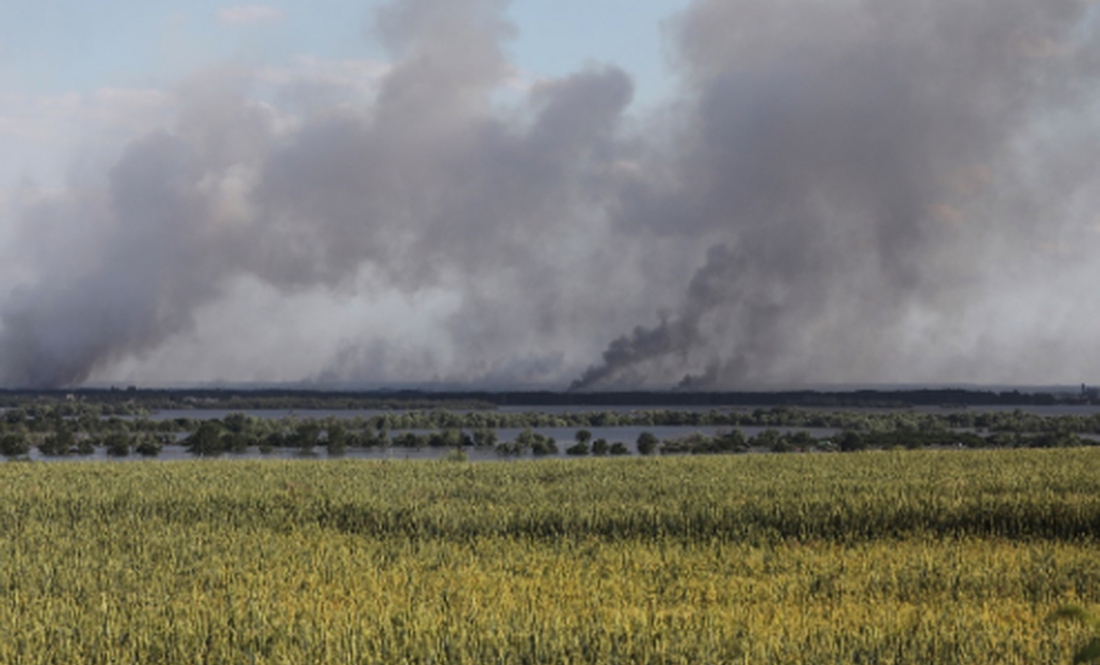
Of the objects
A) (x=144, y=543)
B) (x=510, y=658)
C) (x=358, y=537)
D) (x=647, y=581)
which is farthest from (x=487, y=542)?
(x=510, y=658)

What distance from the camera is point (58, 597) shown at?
1805 cm

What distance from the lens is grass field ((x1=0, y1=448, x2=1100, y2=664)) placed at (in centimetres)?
1383

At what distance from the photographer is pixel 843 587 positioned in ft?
62.2

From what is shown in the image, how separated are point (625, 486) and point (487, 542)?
977cm

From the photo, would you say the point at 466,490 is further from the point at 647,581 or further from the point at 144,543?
the point at 647,581

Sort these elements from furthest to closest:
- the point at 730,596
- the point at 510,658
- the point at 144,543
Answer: the point at 144,543, the point at 730,596, the point at 510,658

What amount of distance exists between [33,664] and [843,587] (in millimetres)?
13320

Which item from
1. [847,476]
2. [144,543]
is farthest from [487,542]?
[847,476]

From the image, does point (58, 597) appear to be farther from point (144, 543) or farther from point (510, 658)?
point (510, 658)

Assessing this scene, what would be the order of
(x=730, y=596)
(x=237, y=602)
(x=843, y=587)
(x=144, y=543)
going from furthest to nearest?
(x=144, y=543)
(x=843, y=587)
(x=730, y=596)
(x=237, y=602)

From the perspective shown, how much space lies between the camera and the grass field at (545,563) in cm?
1383

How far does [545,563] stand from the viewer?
21.0 meters

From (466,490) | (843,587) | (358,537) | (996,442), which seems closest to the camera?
(843,587)

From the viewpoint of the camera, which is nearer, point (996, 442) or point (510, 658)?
point (510, 658)
